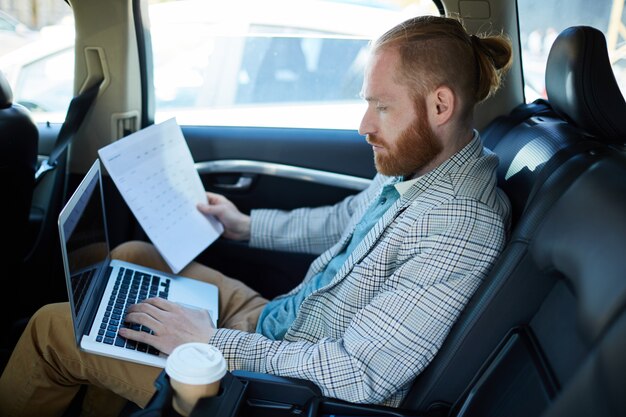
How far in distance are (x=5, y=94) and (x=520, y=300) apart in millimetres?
1325

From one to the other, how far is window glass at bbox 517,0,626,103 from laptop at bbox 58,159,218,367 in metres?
1.24

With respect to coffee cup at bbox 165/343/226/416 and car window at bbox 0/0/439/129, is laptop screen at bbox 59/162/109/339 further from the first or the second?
car window at bbox 0/0/439/129

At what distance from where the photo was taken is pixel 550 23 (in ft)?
7.14

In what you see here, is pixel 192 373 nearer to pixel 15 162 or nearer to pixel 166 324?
pixel 166 324

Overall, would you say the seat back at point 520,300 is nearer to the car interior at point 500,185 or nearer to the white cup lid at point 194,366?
the car interior at point 500,185

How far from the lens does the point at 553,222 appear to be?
3.97 feet

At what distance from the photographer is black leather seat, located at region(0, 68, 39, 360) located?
5.59 ft

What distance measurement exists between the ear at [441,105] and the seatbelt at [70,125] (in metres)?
1.14

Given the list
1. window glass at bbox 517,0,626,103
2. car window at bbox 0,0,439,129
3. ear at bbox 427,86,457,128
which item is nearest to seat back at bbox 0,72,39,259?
car window at bbox 0,0,439,129

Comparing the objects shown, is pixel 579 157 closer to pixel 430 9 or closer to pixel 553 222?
pixel 553 222

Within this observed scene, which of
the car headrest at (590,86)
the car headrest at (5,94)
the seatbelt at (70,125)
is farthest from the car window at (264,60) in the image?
the car headrest at (590,86)

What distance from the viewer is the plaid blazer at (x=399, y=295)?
4.42 ft

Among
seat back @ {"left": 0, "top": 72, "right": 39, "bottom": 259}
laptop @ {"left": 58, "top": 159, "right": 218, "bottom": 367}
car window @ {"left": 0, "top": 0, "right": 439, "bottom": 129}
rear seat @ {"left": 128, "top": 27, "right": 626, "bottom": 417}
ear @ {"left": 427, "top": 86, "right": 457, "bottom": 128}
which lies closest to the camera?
rear seat @ {"left": 128, "top": 27, "right": 626, "bottom": 417}

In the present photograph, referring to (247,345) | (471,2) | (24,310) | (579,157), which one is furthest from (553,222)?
(24,310)
